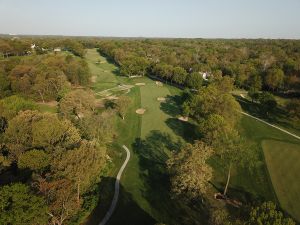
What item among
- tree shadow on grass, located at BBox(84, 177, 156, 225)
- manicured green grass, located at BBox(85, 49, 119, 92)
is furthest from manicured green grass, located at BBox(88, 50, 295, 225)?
manicured green grass, located at BBox(85, 49, 119, 92)

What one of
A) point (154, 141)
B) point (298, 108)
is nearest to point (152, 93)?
point (154, 141)

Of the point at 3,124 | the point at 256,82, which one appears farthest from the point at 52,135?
the point at 256,82

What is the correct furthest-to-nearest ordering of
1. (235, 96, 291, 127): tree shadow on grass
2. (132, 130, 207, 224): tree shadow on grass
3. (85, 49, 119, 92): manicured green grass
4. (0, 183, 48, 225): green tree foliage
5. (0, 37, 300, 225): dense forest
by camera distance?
(85, 49, 119, 92): manicured green grass, (235, 96, 291, 127): tree shadow on grass, (132, 130, 207, 224): tree shadow on grass, (0, 37, 300, 225): dense forest, (0, 183, 48, 225): green tree foliage

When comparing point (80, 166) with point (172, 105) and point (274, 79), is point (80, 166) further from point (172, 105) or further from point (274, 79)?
point (274, 79)

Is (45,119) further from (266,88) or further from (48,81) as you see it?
(266,88)

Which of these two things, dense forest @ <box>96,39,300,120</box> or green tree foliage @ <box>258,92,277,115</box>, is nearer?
green tree foliage @ <box>258,92,277,115</box>

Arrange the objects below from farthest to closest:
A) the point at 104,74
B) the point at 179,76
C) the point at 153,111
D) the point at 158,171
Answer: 1. the point at 104,74
2. the point at 179,76
3. the point at 153,111
4. the point at 158,171

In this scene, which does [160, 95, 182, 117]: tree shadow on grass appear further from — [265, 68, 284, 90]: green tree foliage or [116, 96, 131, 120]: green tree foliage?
[265, 68, 284, 90]: green tree foliage
